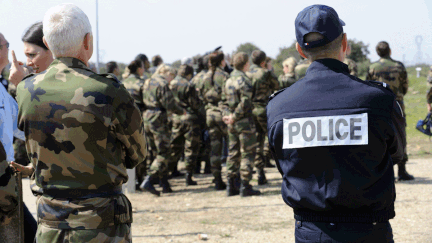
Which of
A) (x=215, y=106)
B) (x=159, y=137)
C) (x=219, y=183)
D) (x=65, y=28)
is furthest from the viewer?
(x=215, y=106)

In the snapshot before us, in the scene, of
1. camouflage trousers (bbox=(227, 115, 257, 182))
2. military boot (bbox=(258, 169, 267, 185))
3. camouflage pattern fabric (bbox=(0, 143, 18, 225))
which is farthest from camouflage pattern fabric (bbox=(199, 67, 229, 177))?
camouflage pattern fabric (bbox=(0, 143, 18, 225))

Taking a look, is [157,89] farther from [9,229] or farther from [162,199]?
[9,229]

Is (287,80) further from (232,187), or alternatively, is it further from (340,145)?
(340,145)

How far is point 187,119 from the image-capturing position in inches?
339

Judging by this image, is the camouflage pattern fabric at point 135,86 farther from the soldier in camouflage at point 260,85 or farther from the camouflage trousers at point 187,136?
the soldier in camouflage at point 260,85

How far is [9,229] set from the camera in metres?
3.23

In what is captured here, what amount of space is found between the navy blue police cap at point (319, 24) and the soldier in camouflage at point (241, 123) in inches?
190

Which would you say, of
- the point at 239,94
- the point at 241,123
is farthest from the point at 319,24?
the point at 241,123

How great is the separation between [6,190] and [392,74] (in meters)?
6.75

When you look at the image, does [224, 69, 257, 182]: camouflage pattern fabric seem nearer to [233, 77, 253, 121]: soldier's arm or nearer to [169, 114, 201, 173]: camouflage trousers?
[233, 77, 253, 121]: soldier's arm

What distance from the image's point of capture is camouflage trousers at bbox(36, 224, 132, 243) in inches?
92.0

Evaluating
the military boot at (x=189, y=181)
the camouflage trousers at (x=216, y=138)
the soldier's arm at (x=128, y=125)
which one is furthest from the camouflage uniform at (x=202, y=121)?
the soldier's arm at (x=128, y=125)

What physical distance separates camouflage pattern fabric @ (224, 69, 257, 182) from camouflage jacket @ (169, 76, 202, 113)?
1.22 meters

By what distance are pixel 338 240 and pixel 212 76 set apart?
6840 mm
